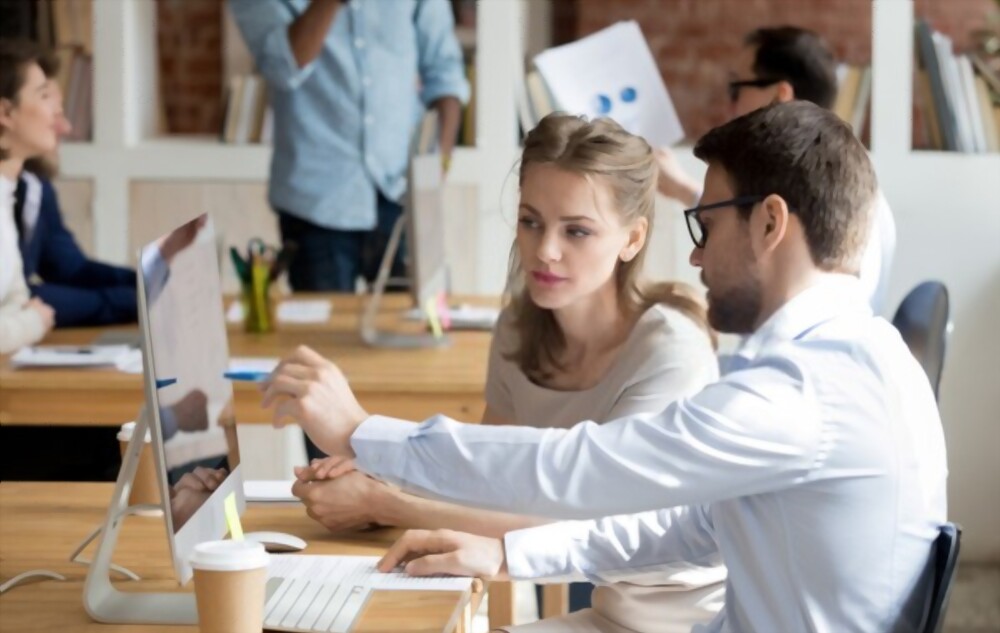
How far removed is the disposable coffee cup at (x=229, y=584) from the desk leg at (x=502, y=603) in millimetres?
1096

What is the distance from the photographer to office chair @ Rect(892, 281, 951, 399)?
263cm

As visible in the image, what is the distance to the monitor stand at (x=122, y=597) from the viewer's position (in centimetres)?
168

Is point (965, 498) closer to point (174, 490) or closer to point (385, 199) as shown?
point (385, 199)

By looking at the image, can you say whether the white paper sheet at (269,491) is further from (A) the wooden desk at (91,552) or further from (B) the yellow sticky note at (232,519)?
(B) the yellow sticky note at (232,519)

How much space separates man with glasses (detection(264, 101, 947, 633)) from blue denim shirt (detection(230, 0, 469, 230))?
270 centimetres

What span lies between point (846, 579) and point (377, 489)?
719mm

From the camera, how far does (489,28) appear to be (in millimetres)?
4633

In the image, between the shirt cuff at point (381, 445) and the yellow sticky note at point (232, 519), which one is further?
the yellow sticky note at point (232, 519)

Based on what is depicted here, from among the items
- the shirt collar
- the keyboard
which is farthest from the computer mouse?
the shirt collar

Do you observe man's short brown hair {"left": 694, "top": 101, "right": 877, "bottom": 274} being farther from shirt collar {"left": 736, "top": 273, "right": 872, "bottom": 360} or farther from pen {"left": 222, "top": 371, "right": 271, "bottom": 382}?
pen {"left": 222, "top": 371, "right": 271, "bottom": 382}

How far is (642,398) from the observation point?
2.23 m

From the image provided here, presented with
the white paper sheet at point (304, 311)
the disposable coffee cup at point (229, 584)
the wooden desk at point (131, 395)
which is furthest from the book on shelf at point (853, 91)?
the disposable coffee cup at point (229, 584)

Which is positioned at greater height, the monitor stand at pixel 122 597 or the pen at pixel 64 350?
the monitor stand at pixel 122 597

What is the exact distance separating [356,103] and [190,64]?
0.85 m
